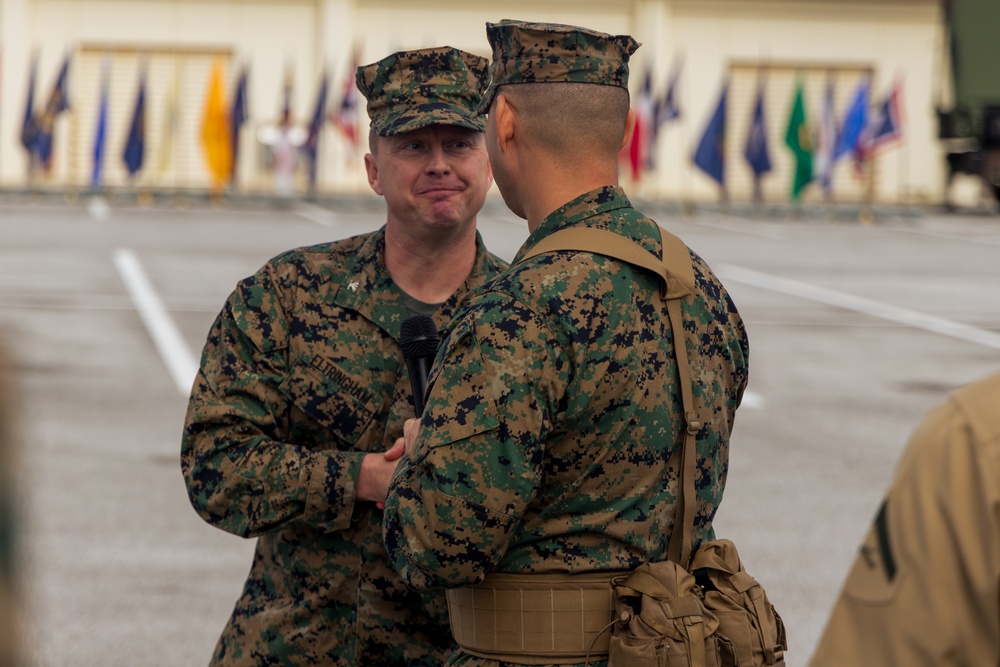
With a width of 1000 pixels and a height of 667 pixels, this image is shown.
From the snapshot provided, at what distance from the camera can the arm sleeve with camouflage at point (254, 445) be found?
312cm

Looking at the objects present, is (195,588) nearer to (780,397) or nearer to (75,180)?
(780,397)

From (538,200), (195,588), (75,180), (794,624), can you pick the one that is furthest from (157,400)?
(75,180)

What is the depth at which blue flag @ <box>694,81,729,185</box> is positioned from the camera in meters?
34.2

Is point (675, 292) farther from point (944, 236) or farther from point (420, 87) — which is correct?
point (944, 236)

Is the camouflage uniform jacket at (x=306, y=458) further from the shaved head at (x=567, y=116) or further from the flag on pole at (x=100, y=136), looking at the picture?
the flag on pole at (x=100, y=136)

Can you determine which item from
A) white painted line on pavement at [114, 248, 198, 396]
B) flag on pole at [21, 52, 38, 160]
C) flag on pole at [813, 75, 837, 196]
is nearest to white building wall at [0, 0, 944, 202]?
flag on pole at [21, 52, 38, 160]

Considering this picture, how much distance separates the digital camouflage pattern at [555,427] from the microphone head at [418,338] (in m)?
0.39

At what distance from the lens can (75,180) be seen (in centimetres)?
4119

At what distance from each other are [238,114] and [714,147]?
10958mm

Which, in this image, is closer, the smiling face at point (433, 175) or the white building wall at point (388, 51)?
the smiling face at point (433, 175)

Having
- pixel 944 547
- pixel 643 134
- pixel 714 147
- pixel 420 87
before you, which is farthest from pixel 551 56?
pixel 643 134

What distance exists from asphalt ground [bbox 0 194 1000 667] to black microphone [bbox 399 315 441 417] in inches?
34.3

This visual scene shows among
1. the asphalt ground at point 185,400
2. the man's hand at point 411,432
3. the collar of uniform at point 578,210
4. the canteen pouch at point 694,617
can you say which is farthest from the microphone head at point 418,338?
the asphalt ground at point 185,400

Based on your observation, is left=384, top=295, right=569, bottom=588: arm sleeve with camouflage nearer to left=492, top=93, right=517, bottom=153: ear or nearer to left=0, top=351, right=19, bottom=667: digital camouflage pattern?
left=492, top=93, right=517, bottom=153: ear
